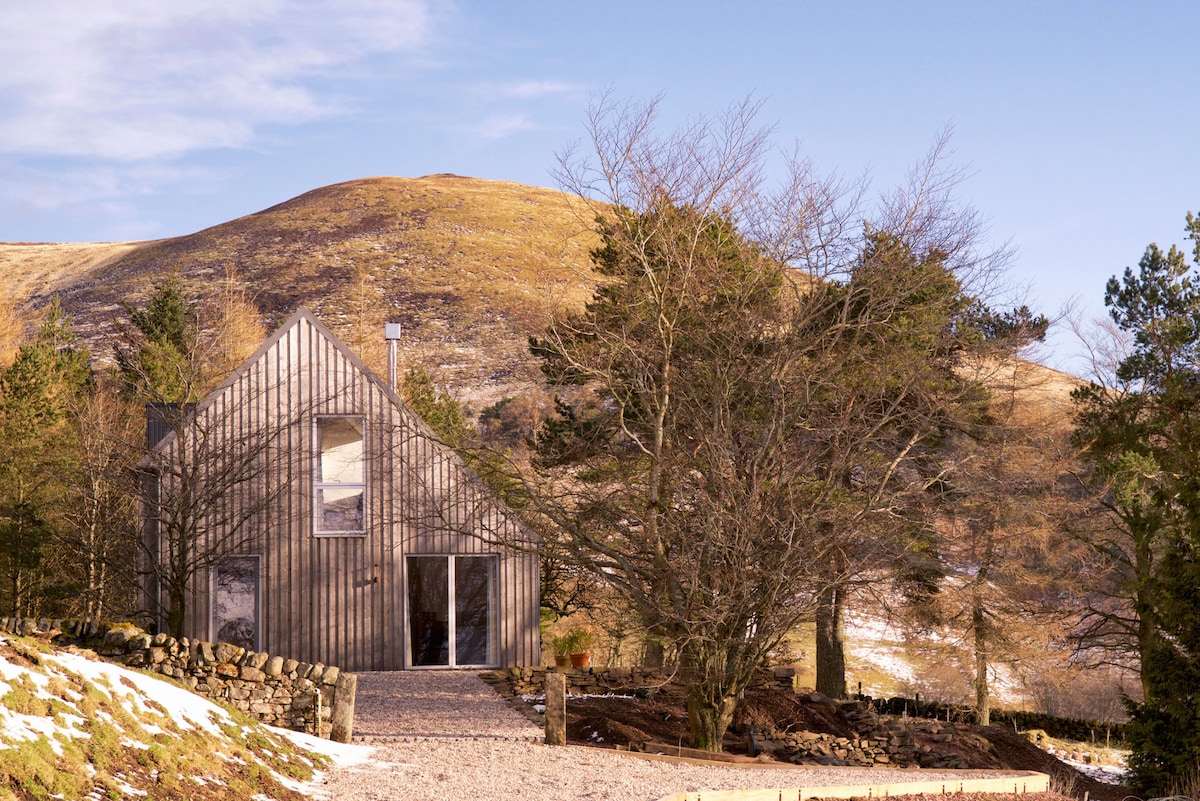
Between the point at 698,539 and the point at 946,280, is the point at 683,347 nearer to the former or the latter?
the point at 698,539

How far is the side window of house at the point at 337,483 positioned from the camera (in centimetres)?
1745

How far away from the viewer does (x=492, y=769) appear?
10.2 metres

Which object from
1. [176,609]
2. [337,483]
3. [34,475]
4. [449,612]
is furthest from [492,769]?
[34,475]

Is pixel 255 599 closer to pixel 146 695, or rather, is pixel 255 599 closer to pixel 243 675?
pixel 243 675

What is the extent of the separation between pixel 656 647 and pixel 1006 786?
1302 cm

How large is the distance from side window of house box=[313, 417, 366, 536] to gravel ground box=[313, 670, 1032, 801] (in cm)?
394

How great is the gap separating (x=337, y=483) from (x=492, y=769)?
830 centimetres

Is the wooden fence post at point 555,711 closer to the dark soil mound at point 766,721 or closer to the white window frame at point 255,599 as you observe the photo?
the dark soil mound at point 766,721

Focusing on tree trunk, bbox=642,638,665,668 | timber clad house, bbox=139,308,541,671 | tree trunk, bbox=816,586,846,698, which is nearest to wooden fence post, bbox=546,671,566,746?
timber clad house, bbox=139,308,541,671

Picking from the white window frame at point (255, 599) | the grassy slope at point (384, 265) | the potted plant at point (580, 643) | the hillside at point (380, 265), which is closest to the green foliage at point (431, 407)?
the potted plant at point (580, 643)

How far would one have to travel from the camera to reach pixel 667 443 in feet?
46.3

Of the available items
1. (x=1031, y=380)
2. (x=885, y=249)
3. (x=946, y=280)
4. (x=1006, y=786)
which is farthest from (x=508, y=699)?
(x=1031, y=380)

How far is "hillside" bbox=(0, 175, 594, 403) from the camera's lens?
77250mm

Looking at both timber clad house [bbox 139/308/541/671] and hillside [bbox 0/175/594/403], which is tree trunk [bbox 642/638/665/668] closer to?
timber clad house [bbox 139/308/541/671]
